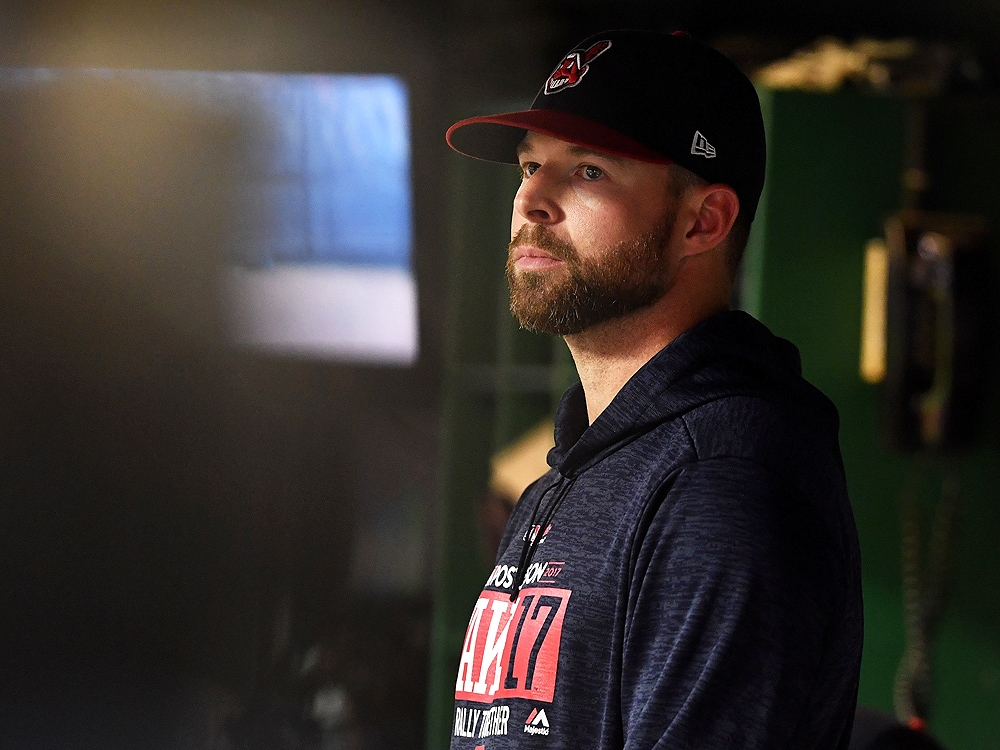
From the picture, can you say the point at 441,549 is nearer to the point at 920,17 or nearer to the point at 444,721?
the point at 444,721

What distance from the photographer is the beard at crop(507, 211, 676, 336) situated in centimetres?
100

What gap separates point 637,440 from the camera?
0.96 m

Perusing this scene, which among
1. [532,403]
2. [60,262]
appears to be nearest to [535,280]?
[60,262]

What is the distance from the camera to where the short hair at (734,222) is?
1016 millimetres

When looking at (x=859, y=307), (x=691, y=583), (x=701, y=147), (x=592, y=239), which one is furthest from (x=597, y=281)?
(x=859, y=307)

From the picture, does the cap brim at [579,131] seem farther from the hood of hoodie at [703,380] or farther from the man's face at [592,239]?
the hood of hoodie at [703,380]

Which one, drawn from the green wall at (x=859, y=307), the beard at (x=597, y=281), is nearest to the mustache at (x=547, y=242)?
the beard at (x=597, y=281)

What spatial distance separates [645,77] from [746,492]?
394 millimetres

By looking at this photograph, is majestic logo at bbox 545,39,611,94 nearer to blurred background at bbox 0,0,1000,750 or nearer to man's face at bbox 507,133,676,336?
man's face at bbox 507,133,676,336

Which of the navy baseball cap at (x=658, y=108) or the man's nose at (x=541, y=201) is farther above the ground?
the navy baseball cap at (x=658, y=108)

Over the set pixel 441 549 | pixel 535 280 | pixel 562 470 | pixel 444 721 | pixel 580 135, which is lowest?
pixel 444 721

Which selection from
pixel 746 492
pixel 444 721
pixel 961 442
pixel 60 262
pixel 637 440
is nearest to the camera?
pixel 746 492

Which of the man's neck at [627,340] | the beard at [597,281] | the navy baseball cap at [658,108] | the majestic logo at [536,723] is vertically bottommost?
the majestic logo at [536,723]

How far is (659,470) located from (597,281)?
0.20 m
